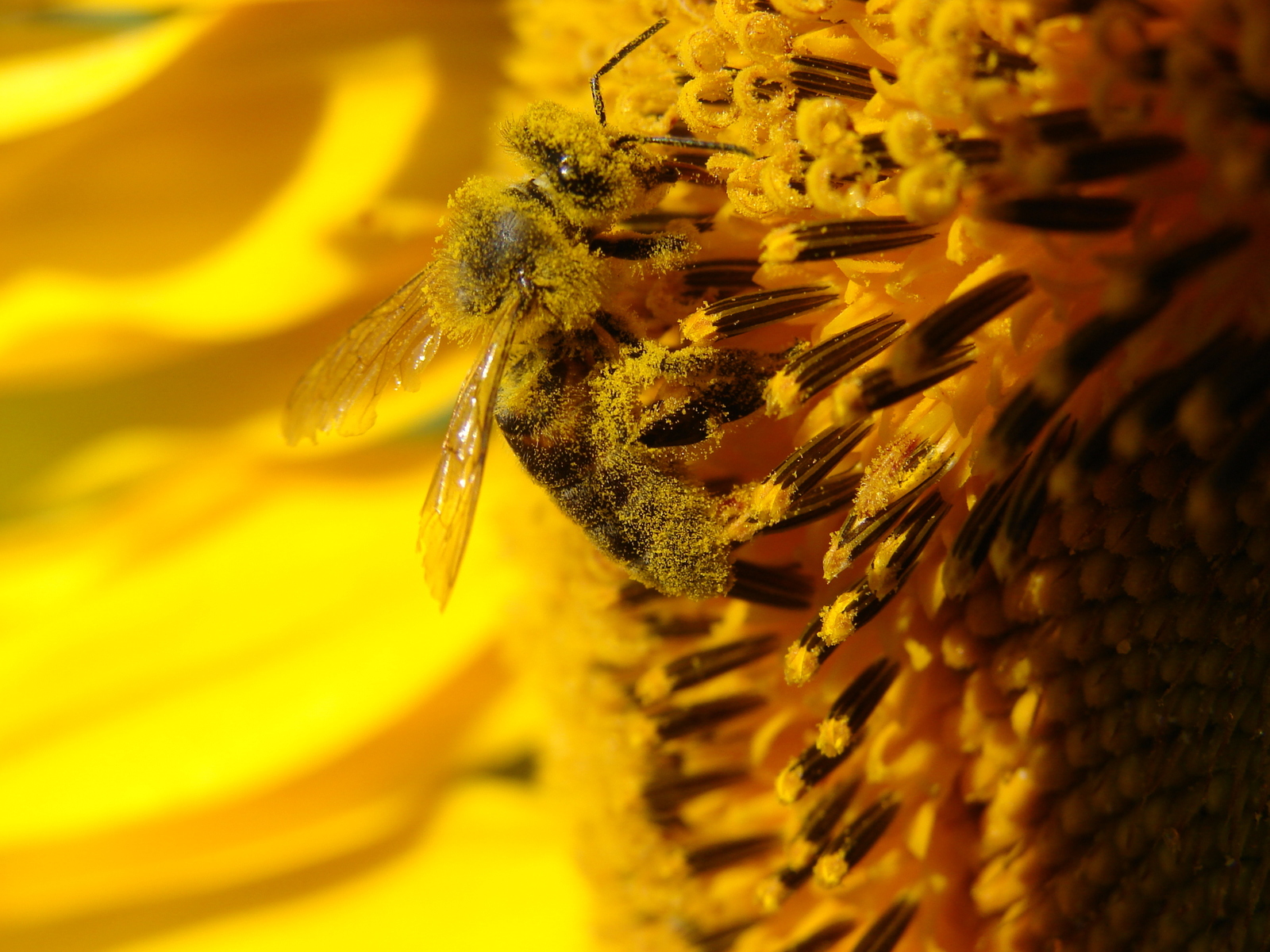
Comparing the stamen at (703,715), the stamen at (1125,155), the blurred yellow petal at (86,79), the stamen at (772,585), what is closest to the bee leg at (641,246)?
the stamen at (772,585)

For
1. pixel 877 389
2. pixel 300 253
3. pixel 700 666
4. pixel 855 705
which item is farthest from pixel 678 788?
pixel 300 253

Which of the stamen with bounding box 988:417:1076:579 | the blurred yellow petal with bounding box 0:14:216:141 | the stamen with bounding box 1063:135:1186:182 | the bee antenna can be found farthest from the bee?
the blurred yellow petal with bounding box 0:14:216:141

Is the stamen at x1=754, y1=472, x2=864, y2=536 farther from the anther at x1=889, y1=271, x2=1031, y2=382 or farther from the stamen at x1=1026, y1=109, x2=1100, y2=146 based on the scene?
the stamen at x1=1026, y1=109, x2=1100, y2=146

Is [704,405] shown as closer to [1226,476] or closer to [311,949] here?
[1226,476]

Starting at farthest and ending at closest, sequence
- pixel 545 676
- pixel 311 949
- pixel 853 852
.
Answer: pixel 311 949, pixel 545 676, pixel 853 852

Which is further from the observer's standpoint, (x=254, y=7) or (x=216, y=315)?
(x=216, y=315)

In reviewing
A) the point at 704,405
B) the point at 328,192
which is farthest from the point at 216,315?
the point at 704,405

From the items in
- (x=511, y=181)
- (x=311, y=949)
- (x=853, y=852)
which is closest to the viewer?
(x=511, y=181)
